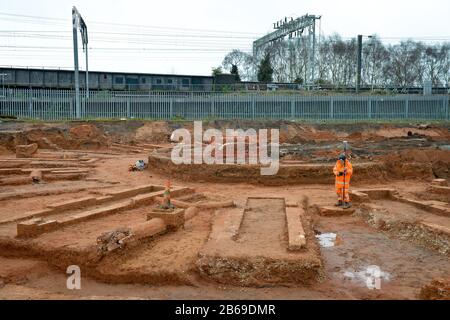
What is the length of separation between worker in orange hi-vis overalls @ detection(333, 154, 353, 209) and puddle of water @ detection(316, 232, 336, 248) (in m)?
1.71

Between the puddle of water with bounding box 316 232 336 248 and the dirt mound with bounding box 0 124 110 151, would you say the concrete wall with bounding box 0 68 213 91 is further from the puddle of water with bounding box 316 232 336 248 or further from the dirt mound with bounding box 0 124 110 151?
the puddle of water with bounding box 316 232 336 248

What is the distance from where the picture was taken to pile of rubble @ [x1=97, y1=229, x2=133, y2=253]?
6.46 meters

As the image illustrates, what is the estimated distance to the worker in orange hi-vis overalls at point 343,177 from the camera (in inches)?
385

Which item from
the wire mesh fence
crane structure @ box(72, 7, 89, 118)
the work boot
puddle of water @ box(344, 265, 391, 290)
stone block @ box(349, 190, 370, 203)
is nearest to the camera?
Answer: puddle of water @ box(344, 265, 391, 290)

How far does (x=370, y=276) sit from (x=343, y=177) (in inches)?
149

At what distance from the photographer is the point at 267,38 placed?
44.5 meters

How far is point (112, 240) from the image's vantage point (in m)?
6.59

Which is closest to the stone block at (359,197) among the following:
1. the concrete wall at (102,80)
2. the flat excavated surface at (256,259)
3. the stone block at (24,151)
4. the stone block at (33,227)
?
the flat excavated surface at (256,259)

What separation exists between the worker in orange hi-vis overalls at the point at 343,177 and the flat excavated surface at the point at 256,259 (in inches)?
96.6

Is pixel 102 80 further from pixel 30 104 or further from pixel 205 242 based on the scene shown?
pixel 205 242

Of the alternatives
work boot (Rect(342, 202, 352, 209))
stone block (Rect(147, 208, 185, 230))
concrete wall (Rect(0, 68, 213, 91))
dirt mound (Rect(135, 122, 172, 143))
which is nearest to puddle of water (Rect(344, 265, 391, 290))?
stone block (Rect(147, 208, 185, 230))

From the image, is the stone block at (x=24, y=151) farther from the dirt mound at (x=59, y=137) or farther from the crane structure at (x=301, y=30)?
the crane structure at (x=301, y=30)
